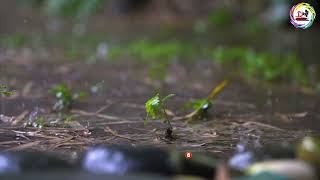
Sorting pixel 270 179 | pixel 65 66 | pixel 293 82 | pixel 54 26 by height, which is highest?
pixel 54 26

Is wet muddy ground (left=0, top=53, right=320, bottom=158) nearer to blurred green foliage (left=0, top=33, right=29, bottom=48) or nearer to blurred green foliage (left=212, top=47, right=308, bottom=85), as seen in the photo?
blurred green foliage (left=212, top=47, right=308, bottom=85)

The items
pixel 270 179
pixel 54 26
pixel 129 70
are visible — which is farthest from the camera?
pixel 54 26

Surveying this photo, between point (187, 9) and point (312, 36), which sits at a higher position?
point (187, 9)

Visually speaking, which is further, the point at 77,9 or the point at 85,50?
the point at 77,9

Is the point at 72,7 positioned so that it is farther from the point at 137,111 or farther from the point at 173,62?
the point at 137,111

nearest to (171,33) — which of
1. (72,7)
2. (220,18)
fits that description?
(220,18)

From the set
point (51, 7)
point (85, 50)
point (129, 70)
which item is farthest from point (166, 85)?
point (51, 7)

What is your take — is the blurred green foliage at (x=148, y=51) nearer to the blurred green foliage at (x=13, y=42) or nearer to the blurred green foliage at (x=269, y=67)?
the blurred green foliage at (x=269, y=67)

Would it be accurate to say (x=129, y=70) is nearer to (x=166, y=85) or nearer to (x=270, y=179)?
(x=166, y=85)
